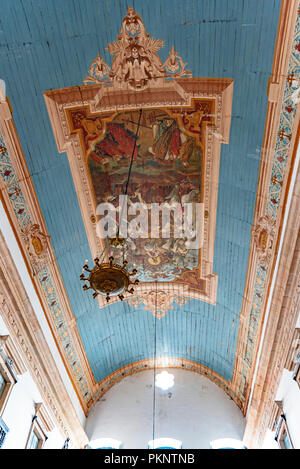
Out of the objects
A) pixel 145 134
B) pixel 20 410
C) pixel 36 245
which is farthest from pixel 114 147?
pixel 20 410

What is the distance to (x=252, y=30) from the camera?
6.03m

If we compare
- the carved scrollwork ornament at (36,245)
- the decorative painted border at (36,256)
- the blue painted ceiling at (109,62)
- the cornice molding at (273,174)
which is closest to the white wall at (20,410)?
the decorative painted border at (36,256)

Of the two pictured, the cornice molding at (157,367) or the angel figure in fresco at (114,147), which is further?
the cornice molding at (157,367)

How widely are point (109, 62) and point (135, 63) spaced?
18.8 inches

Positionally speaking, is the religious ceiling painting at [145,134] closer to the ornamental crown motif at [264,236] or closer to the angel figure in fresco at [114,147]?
the angel figure in fresco at [114,147]

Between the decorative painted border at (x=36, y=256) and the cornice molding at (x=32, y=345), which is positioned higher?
the decorative painted border at (x=36, y=256)

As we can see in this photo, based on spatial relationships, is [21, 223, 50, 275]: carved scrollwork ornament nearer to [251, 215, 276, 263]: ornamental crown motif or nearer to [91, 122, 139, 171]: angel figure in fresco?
[91, 122, 139, 171]: angel figure in fresco

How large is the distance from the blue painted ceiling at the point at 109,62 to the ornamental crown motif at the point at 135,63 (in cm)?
11

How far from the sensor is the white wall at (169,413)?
34.5 feet

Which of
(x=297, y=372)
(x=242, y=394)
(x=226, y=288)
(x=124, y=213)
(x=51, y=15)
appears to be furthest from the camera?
(x=242, y=394)

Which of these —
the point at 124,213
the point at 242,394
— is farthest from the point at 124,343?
the point at 124,213

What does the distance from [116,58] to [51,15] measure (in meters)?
1.30

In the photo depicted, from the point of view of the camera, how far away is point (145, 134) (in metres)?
7.82

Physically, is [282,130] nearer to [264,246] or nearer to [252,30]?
[252,30]
